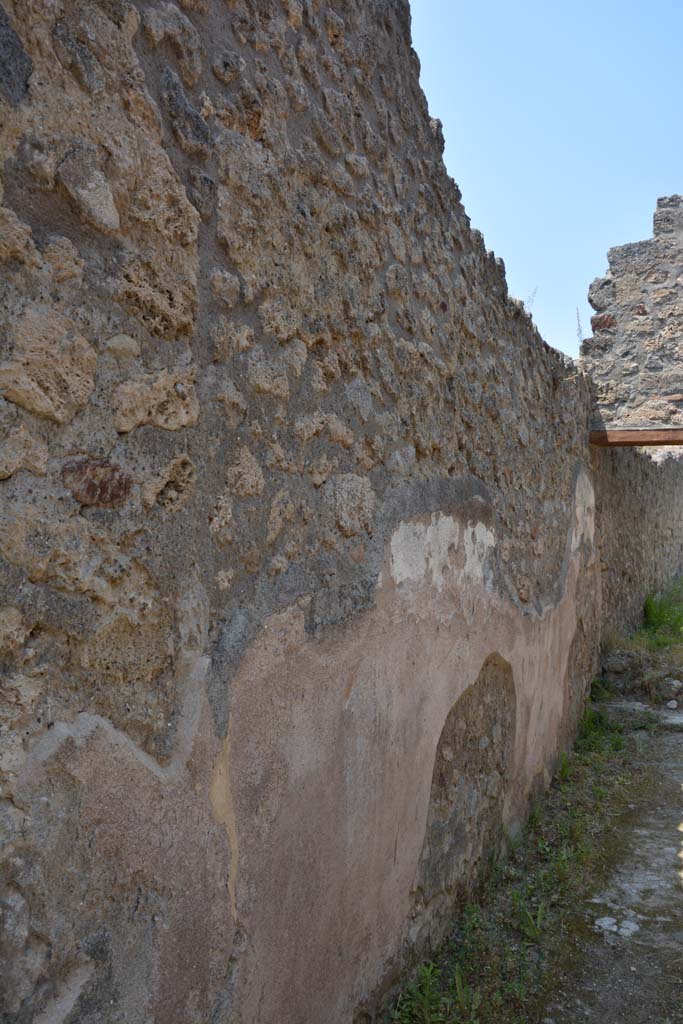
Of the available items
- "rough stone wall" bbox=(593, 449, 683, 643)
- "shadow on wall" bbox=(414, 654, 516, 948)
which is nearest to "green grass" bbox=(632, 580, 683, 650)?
"rough stone wall" bbox=(593, 449, 683, 643)

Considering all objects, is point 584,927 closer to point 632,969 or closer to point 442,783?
point 632,969

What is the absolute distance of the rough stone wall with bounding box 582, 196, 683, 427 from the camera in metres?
5.06

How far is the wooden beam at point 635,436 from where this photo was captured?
478 cm

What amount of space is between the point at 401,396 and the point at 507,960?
5.00ft

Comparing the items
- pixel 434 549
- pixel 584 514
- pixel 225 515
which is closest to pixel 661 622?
pixel 584 514

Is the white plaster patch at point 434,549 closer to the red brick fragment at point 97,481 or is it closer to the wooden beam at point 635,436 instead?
the red brick fragment at point 97,481

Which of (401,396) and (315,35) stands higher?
(315,35)

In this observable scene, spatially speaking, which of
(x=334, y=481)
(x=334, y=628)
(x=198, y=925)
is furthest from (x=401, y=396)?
(x=198, y=925)

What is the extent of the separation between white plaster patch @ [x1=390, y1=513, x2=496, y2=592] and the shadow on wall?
1.19ft

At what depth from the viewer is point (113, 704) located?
1.18 m

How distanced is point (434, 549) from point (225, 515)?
0.94 meters

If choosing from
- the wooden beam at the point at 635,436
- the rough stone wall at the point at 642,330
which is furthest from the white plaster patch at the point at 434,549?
the rough stone wall at the point at 642,330

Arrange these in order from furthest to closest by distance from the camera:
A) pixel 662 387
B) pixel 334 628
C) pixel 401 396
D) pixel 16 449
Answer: pixel 662 387 < pixel 401 396 < pixel 334 628 < pixel 16 449

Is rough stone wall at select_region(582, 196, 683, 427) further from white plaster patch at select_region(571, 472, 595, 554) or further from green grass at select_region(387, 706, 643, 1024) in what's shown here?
green grass at select_region(387, 706, 643, 1024)
